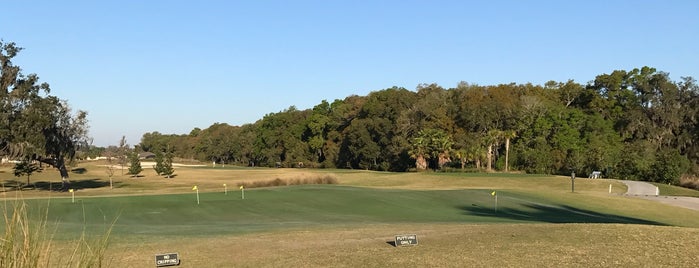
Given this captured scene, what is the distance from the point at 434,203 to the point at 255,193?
1134 cm

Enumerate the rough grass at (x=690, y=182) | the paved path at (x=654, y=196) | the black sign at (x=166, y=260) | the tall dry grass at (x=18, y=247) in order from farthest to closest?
the rough grass at (x=690, y=182)
the paved path at (x=654, y=196)
the black sign at (x=166, y=260)
the tall dry grass at (x=18, y=247)

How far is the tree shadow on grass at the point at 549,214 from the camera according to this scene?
26108 millimetres

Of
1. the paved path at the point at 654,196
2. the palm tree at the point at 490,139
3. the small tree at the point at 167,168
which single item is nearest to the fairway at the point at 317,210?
the paved path at the point at 654,196

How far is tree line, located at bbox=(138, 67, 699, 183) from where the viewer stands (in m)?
73.0

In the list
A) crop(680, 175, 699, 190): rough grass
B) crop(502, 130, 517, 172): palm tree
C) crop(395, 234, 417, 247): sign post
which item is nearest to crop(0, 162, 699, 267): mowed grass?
crop(395, 234, 417, 247): sign post

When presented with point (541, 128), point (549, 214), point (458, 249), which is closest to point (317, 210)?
point (549, 214)

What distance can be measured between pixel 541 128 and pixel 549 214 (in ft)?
186

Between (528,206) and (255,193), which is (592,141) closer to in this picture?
(528,206)

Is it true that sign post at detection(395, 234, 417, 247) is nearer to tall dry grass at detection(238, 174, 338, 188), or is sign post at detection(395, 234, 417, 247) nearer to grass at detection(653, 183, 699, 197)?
tall dry grass at detection(238, 174, 338, 188)

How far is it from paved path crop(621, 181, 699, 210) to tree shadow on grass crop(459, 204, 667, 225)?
32.4ft

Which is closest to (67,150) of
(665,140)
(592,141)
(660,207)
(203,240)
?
(203,240)

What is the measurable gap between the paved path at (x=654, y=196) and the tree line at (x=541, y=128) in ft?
37.3

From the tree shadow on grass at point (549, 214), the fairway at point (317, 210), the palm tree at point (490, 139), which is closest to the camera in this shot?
the fairway at point (317, 210)

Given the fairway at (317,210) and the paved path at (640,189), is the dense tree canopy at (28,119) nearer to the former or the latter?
the fairway at (317,210)
